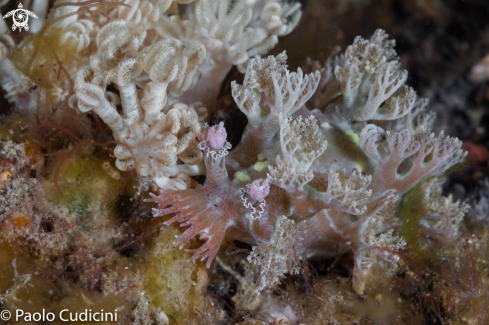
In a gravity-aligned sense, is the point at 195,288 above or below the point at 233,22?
below

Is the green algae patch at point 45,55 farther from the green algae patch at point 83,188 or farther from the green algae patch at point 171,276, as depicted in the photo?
the green algae patch at point 171,276

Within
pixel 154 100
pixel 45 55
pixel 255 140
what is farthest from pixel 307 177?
pixel 45 55

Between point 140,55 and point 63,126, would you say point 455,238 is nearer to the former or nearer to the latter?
point 140,55

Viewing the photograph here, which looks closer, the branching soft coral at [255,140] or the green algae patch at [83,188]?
the branching soft coral at [255,140]

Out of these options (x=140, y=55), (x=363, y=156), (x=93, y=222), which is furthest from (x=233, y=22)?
(x=93, y=222)

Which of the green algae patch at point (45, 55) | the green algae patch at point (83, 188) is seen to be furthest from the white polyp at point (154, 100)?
the green algae patch at point (45, 55)

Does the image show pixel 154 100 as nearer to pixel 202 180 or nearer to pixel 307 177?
pixel 202 180

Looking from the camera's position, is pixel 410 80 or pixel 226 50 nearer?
pixel 226 50
